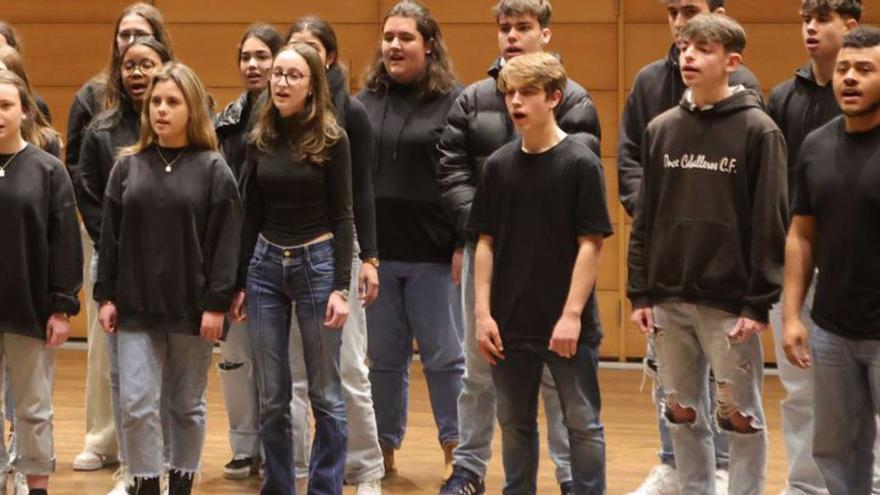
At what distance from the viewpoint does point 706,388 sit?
154 inches

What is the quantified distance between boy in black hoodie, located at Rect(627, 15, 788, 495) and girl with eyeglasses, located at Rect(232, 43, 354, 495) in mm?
863

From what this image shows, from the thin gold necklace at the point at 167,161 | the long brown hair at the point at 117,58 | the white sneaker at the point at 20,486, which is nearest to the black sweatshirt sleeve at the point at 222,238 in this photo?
the thin gold necklace at the point at 167,161

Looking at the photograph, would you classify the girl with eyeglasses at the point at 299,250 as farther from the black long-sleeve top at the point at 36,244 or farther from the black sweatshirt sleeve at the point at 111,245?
the black long-sleeve top at the point at 36,244

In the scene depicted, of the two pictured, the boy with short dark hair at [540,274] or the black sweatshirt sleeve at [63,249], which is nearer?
the boy with short dark hair at [540,274]

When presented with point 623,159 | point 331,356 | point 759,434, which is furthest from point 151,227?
point 759,434

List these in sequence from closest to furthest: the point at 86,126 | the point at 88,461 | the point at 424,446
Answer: the point at 86,126 → the point at 88,461 → the point at 424,446

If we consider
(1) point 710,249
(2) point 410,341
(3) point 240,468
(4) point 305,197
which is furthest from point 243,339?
(1) point 710,249

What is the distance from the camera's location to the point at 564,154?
3787 mm

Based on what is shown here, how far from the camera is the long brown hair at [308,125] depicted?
4.06m

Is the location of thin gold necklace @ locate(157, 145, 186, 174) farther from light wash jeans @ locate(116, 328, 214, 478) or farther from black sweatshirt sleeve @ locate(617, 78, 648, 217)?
black sweatshirt sleeve @ locate(617, 78, 648, 217)

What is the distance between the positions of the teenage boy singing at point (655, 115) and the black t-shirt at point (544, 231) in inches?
22.5

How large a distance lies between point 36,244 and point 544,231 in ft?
4.88

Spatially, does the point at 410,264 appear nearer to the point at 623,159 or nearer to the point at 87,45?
the point at 623,159

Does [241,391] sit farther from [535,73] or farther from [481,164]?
[535,73]
